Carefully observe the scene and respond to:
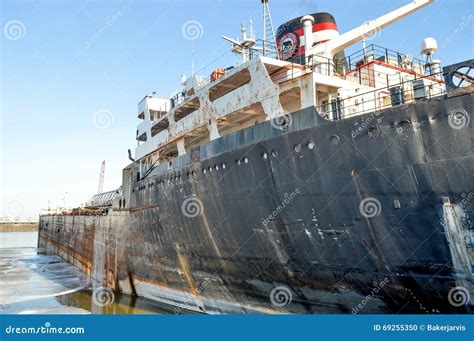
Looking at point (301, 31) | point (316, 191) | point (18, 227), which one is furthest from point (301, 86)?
point (18, 227)

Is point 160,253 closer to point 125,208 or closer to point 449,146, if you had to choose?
point 125,208

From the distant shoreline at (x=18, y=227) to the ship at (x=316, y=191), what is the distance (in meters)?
116

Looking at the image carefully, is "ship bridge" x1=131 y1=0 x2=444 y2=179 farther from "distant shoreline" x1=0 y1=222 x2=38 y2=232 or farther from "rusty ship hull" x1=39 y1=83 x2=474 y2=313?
"distant shoreline" x1=0 y1=222 x2=38 y2=232

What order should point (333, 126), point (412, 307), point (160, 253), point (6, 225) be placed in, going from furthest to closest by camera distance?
point (6, 225) < point (160, 253) < point (333, 126) < point (412, 307)

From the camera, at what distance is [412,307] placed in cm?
665

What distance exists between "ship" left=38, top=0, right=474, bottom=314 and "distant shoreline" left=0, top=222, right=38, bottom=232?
380 feet

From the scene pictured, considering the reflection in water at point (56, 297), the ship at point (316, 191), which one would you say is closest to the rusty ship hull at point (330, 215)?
the ship at point (316, 191)

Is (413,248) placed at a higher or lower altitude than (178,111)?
lower

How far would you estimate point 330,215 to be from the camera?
24.2 ft

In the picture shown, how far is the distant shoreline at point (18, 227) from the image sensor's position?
108 meters

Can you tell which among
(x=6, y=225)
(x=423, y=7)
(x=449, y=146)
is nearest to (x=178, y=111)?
(x=423, y=7)

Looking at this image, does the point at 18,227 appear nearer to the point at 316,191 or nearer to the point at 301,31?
the point at 301,31

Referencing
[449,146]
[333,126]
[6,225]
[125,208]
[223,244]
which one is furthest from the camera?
[6,225]

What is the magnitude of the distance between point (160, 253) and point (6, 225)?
118 m
